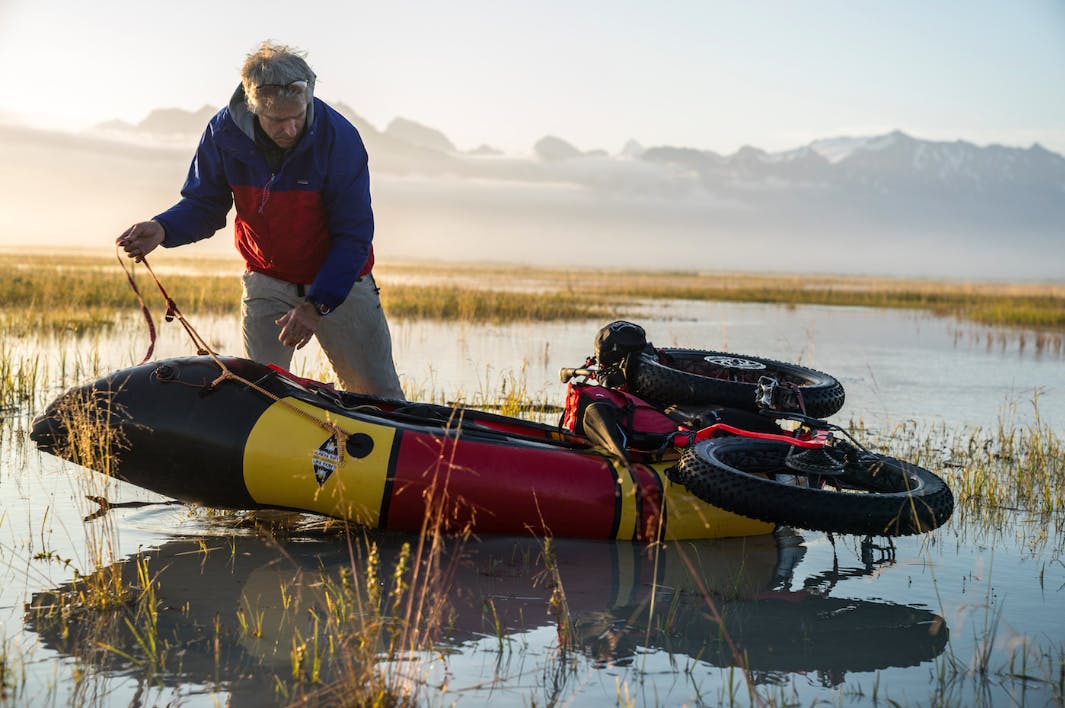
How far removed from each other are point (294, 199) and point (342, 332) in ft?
2.69

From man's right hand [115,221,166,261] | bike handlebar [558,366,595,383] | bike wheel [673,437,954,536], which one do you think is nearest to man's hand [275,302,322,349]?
man's right hand [115,221,166,261]

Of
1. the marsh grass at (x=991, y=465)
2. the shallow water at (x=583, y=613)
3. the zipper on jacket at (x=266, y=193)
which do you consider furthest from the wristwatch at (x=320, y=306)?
the marsh grass at (x=991, y=465)

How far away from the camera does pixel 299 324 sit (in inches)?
207

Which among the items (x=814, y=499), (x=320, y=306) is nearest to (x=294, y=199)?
(x=320, y=306)

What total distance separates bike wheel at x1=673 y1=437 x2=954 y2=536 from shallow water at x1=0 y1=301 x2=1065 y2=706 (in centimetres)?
32

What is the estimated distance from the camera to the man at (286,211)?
5.23 m

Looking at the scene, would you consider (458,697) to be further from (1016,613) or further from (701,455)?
(1016,613)

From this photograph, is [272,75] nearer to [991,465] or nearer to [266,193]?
[266,193]

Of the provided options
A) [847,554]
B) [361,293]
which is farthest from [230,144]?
[847,554]

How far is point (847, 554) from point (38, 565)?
13.2 ft

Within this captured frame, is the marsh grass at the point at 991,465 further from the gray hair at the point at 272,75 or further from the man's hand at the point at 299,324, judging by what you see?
the gray hair at the point at 272,75

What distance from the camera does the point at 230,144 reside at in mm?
5457

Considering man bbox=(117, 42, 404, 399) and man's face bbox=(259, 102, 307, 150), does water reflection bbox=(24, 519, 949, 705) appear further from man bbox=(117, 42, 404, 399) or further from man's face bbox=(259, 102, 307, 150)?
man's face bbox=(259, 102, 307, 150)

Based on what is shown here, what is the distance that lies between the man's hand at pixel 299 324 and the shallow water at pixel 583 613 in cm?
105
